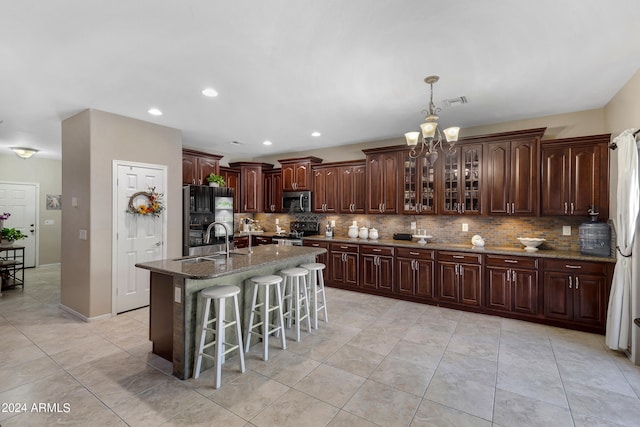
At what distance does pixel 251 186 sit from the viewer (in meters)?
6.98

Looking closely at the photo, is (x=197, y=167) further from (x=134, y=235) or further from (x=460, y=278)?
(x=460, y=278)

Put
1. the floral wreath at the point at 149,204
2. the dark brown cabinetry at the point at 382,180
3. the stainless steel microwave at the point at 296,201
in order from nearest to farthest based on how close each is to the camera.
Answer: the floral wreath at the point at 149,204, the dark brown cabinetry at the point at 382,180, the stainless steel microwave at the point at 296,201

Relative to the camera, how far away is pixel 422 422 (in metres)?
2.11

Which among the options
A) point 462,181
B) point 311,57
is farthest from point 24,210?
point 462,181

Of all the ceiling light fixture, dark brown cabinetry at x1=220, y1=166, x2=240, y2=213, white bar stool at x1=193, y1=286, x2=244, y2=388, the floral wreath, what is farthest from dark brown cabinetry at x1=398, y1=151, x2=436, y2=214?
the ceiling light fixture

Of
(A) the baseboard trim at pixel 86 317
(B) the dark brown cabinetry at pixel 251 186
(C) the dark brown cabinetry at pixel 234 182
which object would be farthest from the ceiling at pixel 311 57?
(A) the baseboard trim at pixel 86 317

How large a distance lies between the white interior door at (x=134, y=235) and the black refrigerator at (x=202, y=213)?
50 centimetres

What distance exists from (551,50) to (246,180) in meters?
5.77

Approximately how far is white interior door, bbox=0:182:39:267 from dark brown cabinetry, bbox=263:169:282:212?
589 centimetres

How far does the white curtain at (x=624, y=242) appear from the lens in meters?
2.96

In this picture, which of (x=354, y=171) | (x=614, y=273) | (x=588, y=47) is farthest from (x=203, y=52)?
(x=614, y=273)

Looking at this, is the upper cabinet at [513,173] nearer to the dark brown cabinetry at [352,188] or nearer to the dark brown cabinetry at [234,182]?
the dark brown cabinetry at [352,188]

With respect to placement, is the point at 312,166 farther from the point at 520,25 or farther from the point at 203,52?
the point at 520,25

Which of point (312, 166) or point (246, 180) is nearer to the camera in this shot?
point (312, 166)
